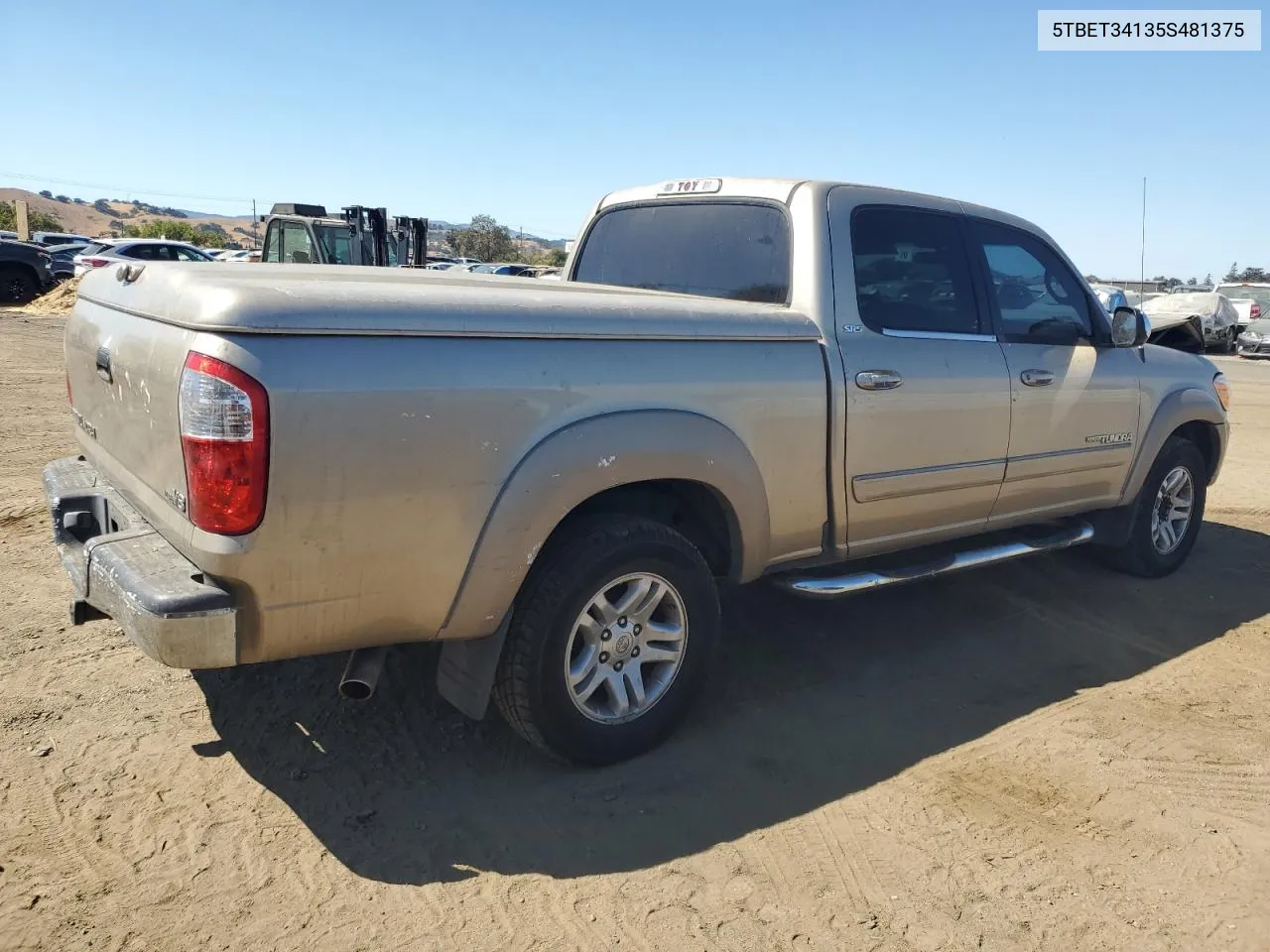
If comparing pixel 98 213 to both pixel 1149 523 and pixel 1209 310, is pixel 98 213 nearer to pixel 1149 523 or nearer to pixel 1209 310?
pixel 1209 310

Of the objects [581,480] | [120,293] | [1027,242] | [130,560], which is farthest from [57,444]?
[1027,242]

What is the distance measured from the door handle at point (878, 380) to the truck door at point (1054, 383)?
2.71ft

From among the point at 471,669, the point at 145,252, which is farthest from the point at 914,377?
the point at 145,252

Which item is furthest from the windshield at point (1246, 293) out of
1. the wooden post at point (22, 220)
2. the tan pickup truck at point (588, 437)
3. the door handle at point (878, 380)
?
the wooden post at point (22, 220)

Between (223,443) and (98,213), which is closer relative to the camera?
(223,443)

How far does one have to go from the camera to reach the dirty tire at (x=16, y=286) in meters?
22.3

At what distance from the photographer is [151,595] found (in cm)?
258

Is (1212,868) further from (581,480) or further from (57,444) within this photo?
(57,444)

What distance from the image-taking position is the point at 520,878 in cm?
281

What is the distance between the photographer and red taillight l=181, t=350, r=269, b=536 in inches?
98.3

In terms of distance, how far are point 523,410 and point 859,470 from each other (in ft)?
5.08

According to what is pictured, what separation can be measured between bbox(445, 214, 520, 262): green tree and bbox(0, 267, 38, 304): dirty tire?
3904cm

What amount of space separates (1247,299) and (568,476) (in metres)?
28.4

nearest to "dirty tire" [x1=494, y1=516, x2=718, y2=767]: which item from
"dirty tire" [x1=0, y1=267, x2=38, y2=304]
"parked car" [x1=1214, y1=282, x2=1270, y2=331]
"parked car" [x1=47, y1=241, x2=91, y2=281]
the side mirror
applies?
the side mirror
